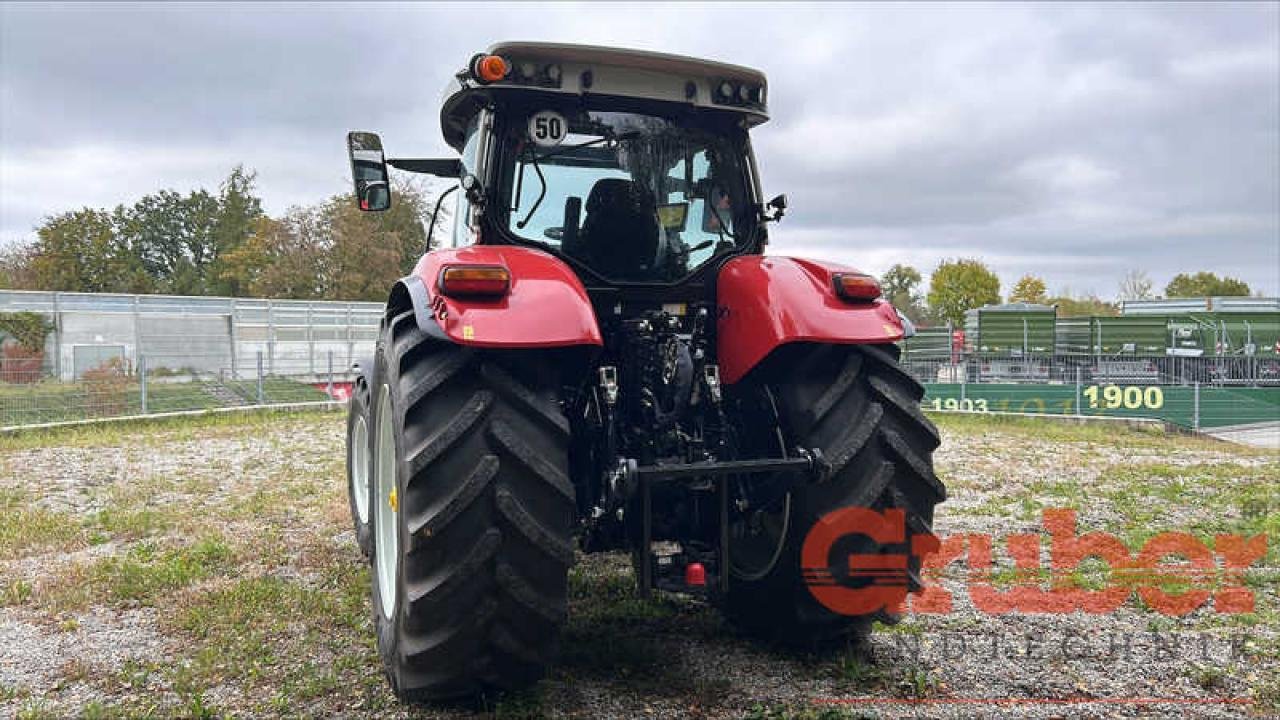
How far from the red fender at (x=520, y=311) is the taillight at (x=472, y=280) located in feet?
0.12

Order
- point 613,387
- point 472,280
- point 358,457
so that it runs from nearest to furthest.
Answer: point 472,280
point 613,387
point 358,457

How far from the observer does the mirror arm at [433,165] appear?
4625 mm

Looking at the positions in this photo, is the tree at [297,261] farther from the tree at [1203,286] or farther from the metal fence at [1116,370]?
the tree at [1203,286]

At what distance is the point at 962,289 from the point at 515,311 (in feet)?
180

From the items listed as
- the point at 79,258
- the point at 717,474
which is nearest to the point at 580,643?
the point at 717,474

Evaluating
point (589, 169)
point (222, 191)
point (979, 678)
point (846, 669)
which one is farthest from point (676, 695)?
point (222, 191)

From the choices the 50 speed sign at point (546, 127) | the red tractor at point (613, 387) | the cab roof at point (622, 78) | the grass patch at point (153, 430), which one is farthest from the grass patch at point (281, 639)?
the grass patch at point (153, 430)

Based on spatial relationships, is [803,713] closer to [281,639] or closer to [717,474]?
[717,474]

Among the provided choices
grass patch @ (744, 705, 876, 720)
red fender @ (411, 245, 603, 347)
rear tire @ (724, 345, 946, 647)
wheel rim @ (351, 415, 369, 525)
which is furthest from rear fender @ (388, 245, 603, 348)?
wheel rim @ (351, 415, 369, 525)

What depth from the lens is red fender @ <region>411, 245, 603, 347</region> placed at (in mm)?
2857

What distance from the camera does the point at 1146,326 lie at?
83.0ft

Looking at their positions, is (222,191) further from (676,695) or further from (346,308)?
(676,695)

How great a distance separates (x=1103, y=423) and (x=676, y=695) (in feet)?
42.5

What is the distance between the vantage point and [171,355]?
618 inches
